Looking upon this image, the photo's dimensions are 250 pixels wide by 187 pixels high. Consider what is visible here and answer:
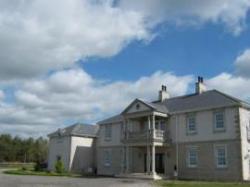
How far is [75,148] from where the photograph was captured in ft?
163

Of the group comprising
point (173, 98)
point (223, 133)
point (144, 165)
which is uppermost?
point (173, 98)

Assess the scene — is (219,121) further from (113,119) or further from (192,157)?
(113,119)

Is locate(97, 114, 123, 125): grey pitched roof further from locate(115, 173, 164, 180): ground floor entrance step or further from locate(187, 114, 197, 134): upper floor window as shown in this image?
locate(187, 114, 197, 134): upper floor window

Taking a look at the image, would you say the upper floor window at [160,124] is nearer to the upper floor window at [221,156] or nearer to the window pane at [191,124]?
the window pane at [191,124]

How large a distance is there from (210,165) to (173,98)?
987cm

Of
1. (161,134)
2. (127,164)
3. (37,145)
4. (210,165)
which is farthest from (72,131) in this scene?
(37,145)

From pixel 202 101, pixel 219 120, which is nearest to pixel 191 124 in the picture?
pixel 202 101

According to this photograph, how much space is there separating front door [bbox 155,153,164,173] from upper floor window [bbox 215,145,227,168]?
21.5ft

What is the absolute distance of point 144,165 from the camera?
39938 mm

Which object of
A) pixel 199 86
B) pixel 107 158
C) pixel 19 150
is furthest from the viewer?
pixel 19 150

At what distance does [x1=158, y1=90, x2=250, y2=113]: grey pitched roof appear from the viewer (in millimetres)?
32912

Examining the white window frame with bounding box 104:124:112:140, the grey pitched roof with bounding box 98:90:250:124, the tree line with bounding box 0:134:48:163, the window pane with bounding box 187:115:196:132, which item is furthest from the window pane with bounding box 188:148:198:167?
the tree line with bounding box 0:134:48:163

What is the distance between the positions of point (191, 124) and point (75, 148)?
19.2 meters

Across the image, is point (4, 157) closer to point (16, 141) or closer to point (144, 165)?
point (16, 141)
